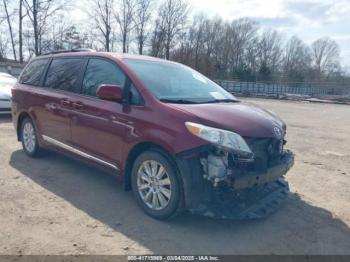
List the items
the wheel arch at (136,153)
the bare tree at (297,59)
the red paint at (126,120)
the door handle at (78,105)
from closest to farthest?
the red paint at (126,120) < the wheel arch at (136,153) < the door handle at (78,105) < the bare tree at (297,59)

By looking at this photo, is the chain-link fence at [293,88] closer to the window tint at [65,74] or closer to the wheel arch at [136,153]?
the window tint at [65,74]

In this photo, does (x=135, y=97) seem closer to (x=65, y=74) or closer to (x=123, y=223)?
(x=123, y=223)

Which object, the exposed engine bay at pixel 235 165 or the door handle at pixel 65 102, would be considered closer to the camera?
the exposed engine bay at pixel 235 165

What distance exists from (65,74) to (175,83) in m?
1.86

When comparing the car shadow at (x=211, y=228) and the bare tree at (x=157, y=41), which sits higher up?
the bare tree at (x=157, y=41)

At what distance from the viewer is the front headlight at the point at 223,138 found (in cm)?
325

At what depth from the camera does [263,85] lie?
148ft

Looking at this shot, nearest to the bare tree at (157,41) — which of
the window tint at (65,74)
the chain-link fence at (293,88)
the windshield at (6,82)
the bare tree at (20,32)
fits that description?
the chain-link fence at (293,88)

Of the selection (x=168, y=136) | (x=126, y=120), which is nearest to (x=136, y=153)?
(x=126, y=120)

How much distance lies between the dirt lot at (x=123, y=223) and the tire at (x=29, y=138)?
0.45 m

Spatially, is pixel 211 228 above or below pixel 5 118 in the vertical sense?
below

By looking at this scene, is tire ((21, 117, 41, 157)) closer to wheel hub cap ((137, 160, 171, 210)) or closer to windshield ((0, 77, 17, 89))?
wheel hub cap ((137, 160, 171, 210))

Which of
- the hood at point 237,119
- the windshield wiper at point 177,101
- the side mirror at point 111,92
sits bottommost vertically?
the hood at point 237,119

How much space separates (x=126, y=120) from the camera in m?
3.87
